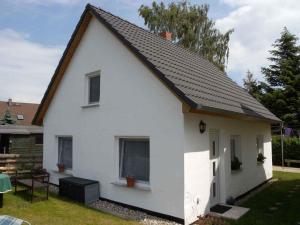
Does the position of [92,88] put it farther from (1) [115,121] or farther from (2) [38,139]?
(2) [38,139]

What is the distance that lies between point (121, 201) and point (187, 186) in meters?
2.57

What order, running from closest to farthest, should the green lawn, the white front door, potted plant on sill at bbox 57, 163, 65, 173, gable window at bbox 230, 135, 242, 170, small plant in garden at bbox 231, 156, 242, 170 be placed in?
1. the green lawn
2. the white front door
3. small plant in garden at bbox 231, 156, 242, 170
4. gable window at bbox 230, 135, 242, 170
5. potted plant on sill at bbox 57, 163, 65, 173

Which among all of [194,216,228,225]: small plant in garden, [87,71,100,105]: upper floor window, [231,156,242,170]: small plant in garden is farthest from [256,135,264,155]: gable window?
[87,71,100,105]: upper floor window

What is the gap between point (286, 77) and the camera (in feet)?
102

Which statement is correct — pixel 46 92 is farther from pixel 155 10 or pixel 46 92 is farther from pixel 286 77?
pixel 286 77

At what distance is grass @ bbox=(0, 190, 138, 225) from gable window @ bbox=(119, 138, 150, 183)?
1.46 m

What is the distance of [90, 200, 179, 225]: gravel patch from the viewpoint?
781 centimetres

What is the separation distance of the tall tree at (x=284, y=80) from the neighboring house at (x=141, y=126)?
19439 millimetres

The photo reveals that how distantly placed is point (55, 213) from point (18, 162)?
8.51 meters

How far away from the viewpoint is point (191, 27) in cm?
2894

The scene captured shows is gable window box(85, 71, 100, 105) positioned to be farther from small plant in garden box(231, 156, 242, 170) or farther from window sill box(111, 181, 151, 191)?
small plant in garden box(231, 156, 242, 170)

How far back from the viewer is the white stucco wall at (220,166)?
796cm

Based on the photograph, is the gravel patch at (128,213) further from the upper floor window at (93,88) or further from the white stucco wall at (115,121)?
the upper floor window at (93,88)

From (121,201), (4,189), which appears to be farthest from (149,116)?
(4,189)
